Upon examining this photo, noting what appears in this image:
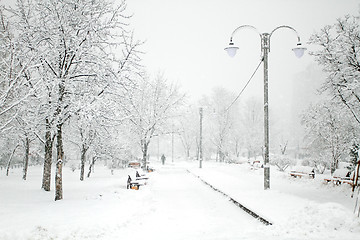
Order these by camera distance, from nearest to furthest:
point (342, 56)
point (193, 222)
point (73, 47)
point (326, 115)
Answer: point (193, 222), point (73, 47), point (342, 56), point (326, 115)

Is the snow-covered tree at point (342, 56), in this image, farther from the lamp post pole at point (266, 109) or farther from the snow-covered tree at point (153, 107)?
the snow-covered tree at point (153, 107)

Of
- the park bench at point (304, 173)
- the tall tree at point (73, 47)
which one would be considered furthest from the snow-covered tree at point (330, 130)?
the tall tree at point (73, 47)

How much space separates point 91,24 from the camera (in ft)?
31.3

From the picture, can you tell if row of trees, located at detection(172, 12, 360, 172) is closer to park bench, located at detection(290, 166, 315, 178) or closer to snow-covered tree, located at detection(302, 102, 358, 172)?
snow-covered tree, located at detection(302, 102, 358, 172)

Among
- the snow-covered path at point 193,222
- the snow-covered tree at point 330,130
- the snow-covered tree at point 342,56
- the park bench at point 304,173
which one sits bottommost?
the snow-covered path at point 193,222

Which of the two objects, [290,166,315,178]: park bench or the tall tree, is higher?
the tall tree

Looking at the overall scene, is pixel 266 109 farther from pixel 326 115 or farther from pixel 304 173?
pixel 326 115

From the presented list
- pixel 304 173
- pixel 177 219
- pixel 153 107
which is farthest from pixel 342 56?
pixel 153 107

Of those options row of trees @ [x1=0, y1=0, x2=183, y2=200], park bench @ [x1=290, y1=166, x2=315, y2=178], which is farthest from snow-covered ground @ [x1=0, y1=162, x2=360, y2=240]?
park bench @ [x1=290, y1=166, x2=315, y2=178]

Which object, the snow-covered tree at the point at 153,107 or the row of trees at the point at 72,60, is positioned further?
the snow-covered tree at the point at 153,107

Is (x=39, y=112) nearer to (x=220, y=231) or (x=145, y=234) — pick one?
(x=145, y=234)

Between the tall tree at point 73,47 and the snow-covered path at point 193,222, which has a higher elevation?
the tall tree at point 73,47

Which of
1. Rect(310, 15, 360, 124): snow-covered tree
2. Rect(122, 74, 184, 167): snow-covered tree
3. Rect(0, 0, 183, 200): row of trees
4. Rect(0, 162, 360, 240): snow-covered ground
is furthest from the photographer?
Rect(122, 74, 184, 167): snow-covered tree

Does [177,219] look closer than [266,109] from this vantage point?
Yes
